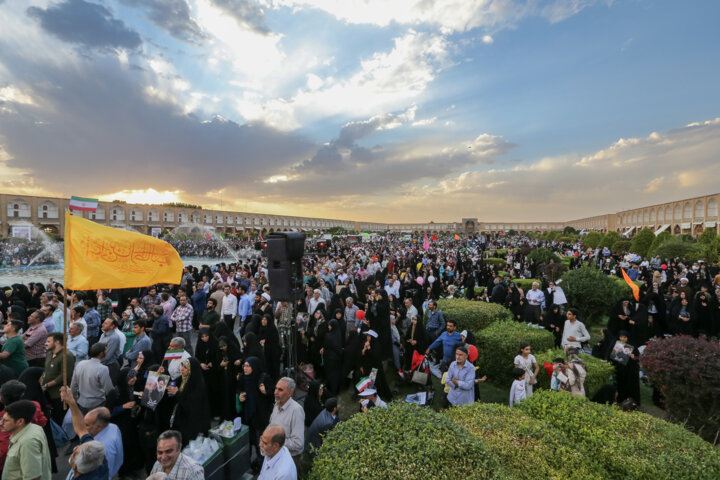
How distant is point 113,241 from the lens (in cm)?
438

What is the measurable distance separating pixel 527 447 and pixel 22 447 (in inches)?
178

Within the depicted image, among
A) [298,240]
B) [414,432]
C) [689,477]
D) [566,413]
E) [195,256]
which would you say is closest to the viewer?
[689,477]

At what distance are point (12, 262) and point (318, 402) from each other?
36.5m

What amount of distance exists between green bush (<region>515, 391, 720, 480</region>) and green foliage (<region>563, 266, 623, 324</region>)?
7539 millimetres

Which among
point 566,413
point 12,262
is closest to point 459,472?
point 566,413

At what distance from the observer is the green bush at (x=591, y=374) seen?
17.6 ft

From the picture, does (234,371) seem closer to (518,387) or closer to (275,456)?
(275,456)

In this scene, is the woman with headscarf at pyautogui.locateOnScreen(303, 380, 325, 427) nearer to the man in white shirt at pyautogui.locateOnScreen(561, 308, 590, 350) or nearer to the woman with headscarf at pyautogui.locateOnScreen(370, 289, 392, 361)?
the woman with headscarf at pyautogui.locateOnScreen(370, 289, 392, 361)

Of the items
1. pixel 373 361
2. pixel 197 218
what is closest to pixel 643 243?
pixel 373 361

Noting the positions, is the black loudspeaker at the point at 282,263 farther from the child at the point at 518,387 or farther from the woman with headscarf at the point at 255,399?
the child at the point at 518,387

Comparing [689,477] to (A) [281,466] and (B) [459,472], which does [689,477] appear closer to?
(B) [459,472]

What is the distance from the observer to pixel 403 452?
2836mm

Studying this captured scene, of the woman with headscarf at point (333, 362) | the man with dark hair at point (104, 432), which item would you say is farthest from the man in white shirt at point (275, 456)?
the woman with headscarf at point (333, 362)

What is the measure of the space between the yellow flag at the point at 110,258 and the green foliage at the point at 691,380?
7.33 m
